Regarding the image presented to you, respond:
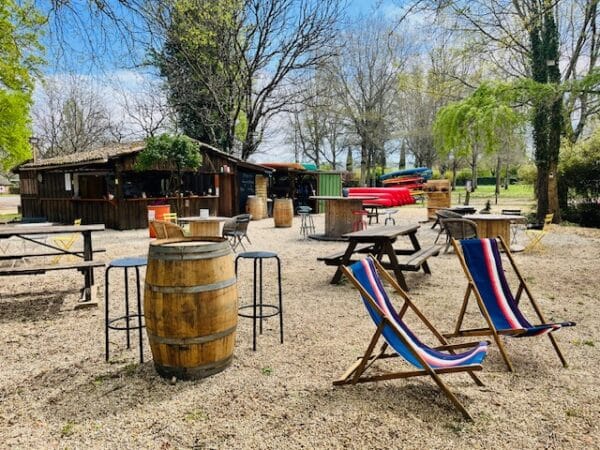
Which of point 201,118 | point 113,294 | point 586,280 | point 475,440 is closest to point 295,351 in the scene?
point 475,440

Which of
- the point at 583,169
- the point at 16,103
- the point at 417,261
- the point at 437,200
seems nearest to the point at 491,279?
the point at 417,261

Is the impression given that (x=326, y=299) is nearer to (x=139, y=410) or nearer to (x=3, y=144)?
(x=139, y=410)

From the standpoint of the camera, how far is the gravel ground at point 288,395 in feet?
8.12

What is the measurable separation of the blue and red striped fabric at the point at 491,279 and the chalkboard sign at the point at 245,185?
15.5 meters

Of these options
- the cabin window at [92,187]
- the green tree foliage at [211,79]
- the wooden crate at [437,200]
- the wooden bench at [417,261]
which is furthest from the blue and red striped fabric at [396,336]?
the green tree foliage at [211,79]

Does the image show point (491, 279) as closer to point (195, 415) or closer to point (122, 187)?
point (195, 415)

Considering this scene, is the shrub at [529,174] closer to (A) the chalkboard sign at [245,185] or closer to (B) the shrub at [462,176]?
(A) the chalkboard sign at [245,185]

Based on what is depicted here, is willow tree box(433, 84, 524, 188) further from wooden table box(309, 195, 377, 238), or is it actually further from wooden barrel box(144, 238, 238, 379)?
wooden barrel box(144, 238, 238, 379)

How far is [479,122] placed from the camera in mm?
10742

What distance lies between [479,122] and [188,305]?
32.1 ft

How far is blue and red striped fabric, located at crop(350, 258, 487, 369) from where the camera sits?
2728mm

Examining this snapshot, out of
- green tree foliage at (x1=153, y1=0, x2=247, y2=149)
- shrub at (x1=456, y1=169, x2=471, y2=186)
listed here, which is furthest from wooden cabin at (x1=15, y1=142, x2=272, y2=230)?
shrub at (x1=456, y1=169, x2=471, y2=186)

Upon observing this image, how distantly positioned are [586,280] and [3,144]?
20.9m

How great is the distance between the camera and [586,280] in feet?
21.2
